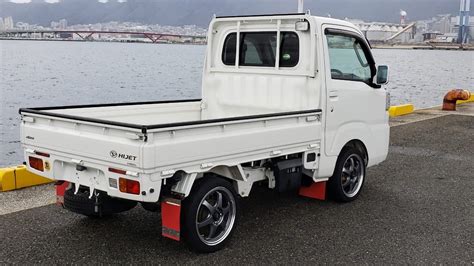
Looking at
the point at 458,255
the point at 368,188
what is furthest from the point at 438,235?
the point at 368,188

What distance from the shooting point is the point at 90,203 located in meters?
4.91

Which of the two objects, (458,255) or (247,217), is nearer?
(458,255)

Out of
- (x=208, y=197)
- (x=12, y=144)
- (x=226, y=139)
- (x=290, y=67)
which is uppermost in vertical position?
(x=290, y=67)

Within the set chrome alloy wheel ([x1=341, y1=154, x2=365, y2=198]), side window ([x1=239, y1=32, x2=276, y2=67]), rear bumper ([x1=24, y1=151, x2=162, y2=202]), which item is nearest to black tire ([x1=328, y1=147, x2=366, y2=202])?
chrome alloy wheel ([x1=341, y1=154, x2=365, y2=198])

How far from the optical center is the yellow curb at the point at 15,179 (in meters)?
6.71

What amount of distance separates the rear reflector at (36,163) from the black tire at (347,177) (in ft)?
11.0

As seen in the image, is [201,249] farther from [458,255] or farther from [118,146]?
[458,255]

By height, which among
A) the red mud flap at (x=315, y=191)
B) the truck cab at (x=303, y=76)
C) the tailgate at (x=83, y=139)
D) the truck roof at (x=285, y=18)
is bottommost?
the red mud flap at (x=315, y=191)

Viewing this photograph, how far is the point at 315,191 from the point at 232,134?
2223 millimetres

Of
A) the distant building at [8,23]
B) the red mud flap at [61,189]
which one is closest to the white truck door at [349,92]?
the red mud flap at [61,189]

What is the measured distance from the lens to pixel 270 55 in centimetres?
650

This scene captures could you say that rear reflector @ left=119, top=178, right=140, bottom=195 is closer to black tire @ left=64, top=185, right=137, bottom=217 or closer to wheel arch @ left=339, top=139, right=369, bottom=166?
black tire @ left=64, top=185, right=137, bottom=217

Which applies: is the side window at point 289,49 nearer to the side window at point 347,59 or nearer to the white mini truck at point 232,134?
the white mini truck at point 232,134

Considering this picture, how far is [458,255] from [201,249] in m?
2.45
